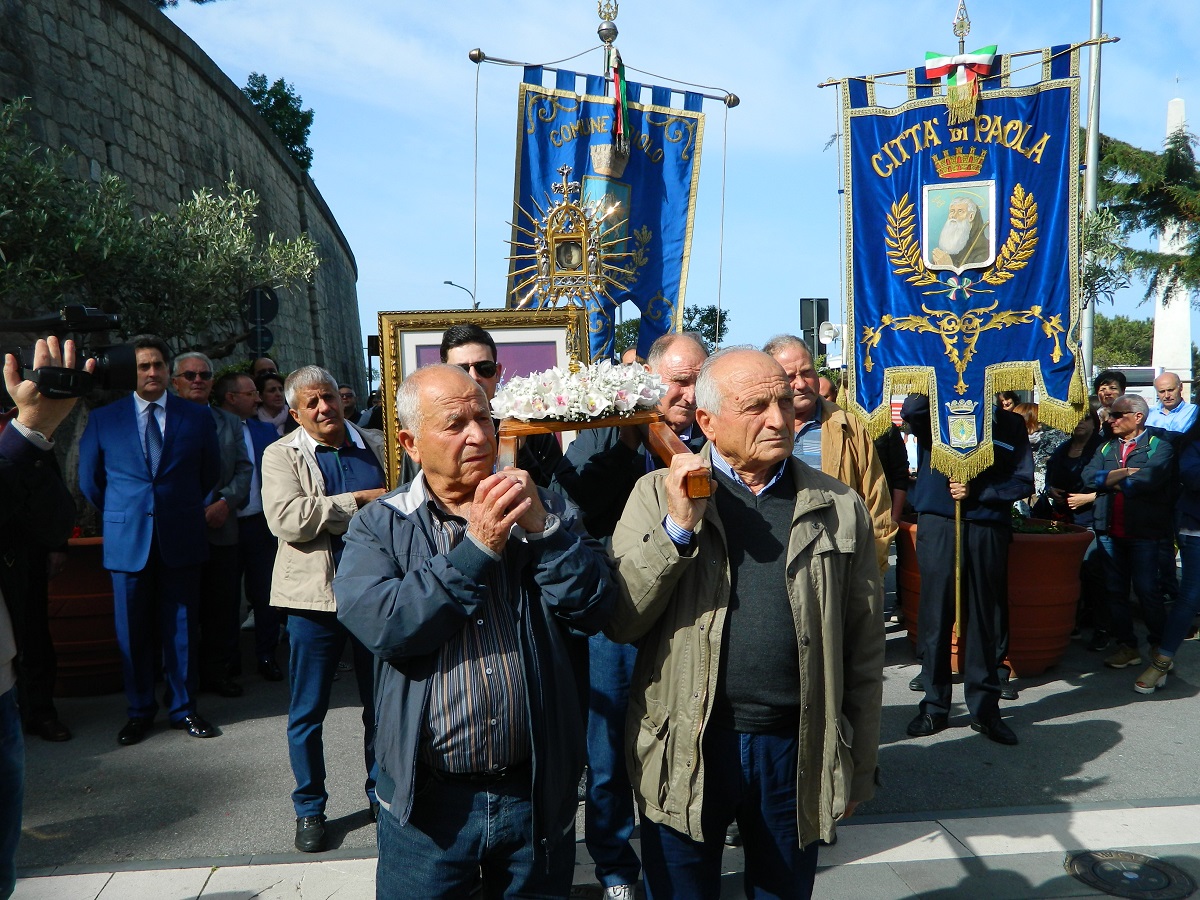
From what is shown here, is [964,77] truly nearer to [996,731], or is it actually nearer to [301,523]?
[996,731]

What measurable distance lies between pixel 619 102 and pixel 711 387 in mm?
6569

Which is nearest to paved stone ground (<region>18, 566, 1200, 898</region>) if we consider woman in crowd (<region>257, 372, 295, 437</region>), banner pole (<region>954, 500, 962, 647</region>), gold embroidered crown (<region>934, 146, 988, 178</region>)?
banner pole (<region>954, 500, 962, 647</region>)

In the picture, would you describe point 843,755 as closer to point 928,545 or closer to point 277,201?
point 928,545

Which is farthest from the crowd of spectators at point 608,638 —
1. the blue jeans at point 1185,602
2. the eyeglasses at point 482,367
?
the blue jeans at point 1185,602

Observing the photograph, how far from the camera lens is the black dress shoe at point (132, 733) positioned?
5.00m

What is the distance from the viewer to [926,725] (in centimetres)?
509

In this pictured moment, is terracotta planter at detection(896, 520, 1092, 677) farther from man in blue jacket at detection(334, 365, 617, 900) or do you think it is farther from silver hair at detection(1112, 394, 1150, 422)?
man in blue jacket at detection(334, 365, 617, 900)

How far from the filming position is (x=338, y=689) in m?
6.04

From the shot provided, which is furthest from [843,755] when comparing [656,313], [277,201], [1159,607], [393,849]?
[277,201]

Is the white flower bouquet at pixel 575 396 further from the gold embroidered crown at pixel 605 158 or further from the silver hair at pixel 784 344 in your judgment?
the gold embroidered crown at pixel 605 158

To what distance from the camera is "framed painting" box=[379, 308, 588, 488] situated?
4.39 m

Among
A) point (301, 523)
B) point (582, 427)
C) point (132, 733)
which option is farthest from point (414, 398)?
point (132, 733)

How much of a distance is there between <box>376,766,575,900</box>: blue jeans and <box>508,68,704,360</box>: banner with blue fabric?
6156mm

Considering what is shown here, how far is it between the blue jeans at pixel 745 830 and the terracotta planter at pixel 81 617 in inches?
177
